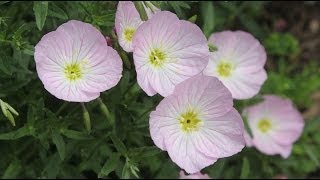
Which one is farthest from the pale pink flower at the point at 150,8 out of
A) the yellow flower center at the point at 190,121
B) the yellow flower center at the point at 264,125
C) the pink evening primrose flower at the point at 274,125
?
the yellow flower center at the point at 264,125

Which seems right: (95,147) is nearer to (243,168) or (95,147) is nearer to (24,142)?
(24,142)

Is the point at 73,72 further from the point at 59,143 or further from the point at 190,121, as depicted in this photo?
the point at 190,121

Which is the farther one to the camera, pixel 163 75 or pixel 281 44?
pixel 281 44

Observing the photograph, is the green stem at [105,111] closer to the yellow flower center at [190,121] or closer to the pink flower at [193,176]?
the yellow flower center at [190,121]

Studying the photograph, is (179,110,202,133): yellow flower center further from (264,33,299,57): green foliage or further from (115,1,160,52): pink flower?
(264,33,299,57): green foliage

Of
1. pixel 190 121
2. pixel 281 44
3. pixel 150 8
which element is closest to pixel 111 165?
pixel 190 121

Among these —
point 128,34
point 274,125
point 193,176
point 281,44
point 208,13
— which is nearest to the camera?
point 128,34
